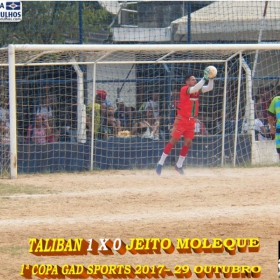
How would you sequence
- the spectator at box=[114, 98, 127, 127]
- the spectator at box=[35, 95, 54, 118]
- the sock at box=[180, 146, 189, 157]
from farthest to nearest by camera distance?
the spectator at box=[114, 98, 127, 127] → the spectator at box=[35, 95, 54, 118] → the sock at box=[180, 146, 189, 157]

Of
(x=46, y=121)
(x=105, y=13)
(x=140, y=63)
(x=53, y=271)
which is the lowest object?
(x=53, y=271)

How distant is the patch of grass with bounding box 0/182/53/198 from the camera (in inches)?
500

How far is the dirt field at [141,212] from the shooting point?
8.08 meters

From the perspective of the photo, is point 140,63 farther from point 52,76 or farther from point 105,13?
point 105,13

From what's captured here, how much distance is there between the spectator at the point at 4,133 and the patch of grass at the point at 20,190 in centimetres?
194

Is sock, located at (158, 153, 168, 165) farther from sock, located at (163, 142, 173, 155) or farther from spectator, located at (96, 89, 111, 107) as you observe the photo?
spectator, located at (96, 89, 111, 107)

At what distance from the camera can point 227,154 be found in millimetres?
16938

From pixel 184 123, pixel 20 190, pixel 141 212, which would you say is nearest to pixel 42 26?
pixel 184 123

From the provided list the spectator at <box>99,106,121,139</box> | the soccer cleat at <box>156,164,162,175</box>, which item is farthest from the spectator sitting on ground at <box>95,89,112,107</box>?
the soccer cleat at <box>156,164,162,175</box>

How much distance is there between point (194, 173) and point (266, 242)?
6.87 meters

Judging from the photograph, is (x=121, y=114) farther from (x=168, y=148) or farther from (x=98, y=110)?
(x=168, y=148)

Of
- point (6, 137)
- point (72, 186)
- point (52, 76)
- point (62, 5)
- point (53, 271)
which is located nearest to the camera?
point (53, 271)

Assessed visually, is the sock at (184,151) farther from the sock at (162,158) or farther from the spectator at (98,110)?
the spectator at (98,110)

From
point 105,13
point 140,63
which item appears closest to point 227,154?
point 140,63
